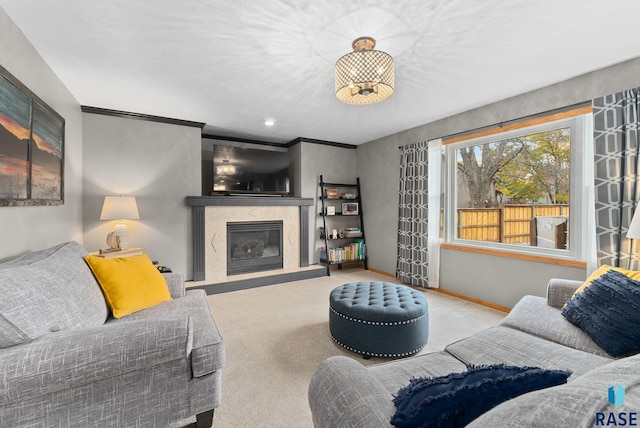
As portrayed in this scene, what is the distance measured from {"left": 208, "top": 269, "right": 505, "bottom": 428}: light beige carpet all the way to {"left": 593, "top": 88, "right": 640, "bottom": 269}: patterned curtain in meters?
1.19

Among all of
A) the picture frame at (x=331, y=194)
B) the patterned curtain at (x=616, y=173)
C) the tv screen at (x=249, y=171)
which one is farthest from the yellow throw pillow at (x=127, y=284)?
the patterned curtain at (x=616, y=173)

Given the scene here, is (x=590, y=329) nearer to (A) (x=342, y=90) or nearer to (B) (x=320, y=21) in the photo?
Result: (A) (x=342, y=90)

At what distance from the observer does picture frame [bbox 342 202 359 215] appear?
5.16m

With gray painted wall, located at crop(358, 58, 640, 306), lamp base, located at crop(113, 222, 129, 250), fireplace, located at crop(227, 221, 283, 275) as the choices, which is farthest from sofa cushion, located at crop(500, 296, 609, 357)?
lamp base, located at crop(113, 222, 129, 250)

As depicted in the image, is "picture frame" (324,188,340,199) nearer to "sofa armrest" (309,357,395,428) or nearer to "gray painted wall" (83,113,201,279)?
"gray painted wall" (83,113,201,279)

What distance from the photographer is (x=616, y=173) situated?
2.26 meters

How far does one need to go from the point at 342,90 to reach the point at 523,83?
191 cm

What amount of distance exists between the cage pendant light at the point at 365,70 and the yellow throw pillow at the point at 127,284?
6.65ft

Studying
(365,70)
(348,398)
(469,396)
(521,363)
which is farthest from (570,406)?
(365,70)

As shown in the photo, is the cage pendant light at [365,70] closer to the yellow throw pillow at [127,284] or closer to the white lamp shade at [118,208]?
the yellow throw pillow at [127,284]

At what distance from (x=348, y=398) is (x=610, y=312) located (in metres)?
1.68

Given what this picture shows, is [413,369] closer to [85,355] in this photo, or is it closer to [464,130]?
[85,355]

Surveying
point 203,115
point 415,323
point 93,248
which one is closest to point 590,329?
point 415,323

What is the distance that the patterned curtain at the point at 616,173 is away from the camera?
86.0 inches
